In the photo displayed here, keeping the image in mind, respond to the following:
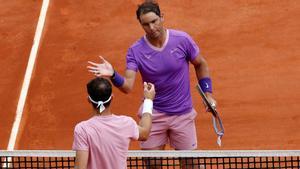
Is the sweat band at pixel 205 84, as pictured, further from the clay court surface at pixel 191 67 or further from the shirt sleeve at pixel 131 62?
the clay court surface at pixel 191 67

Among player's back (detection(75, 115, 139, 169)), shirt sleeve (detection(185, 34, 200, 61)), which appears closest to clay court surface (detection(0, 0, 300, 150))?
shirt sleeve (detection(185, 34, 200, 61))

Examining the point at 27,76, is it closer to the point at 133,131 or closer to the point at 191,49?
the point at 191,49

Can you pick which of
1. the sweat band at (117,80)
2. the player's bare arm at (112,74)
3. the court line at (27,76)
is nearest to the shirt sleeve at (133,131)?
the player's bare arm at (112,74)

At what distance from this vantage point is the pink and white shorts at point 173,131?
8.68 metres

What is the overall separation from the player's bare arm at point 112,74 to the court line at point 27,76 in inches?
154

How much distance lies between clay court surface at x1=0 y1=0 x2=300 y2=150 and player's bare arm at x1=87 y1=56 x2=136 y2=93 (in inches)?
136

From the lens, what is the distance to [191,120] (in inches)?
346

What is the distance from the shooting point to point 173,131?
8742 mm

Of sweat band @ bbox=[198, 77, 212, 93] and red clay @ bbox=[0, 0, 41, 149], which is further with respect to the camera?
red clay @ bbox=[0, 0, 41, 149]

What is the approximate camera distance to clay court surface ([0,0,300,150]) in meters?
12.2

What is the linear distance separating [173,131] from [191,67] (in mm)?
4924

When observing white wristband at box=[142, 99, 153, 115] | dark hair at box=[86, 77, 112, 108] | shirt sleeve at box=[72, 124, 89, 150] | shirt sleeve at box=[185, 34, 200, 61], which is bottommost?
shirt sleeve at box=[72, 124, 89, 150]

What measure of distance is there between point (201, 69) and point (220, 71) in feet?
15.8

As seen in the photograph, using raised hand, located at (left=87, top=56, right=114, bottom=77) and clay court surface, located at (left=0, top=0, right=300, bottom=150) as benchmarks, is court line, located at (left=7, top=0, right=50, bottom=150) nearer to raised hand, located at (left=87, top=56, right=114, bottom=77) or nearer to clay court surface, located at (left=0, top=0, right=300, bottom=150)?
clay court surface, located at (left=0, top=0, right=300, bottom=150)
